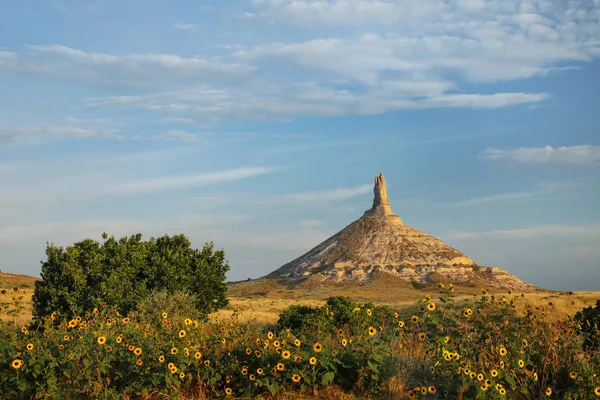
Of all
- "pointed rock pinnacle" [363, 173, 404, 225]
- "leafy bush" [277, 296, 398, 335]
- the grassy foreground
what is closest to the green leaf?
the grassy foreground

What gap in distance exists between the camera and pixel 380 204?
154000mm

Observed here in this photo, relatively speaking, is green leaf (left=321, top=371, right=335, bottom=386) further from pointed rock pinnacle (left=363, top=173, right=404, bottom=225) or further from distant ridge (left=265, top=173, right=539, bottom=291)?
pointed rock pinnacle (left=363, top=173, right=404, bottom=225)

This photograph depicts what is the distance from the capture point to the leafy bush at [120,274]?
30703mm

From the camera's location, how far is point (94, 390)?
28.3 feet

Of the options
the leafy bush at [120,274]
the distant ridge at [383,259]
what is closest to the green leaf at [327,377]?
the leafy bush at [120,274]

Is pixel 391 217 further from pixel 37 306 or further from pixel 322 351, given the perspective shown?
pixel 322 351

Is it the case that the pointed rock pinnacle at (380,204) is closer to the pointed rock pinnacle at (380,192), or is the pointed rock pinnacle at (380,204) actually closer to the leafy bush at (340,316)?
the pointed rock pinnacle at (380,192)

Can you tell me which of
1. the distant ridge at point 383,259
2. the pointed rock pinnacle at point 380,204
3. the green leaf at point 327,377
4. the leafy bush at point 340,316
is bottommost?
the leafy bush at point 340,316

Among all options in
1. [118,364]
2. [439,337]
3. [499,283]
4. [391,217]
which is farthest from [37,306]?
[391,217]

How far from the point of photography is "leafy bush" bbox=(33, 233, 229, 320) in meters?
30.7

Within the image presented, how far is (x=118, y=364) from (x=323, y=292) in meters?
97.9

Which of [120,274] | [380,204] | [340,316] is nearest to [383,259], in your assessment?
[380,204]

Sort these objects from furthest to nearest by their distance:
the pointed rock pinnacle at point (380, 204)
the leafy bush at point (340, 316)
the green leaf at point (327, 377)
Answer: the pointed rock pinnacle at point (380, 204), the leafy bush at point (340, 316), the green leaf at point (327, 377)

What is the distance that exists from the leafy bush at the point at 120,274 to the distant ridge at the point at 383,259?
8471cm
